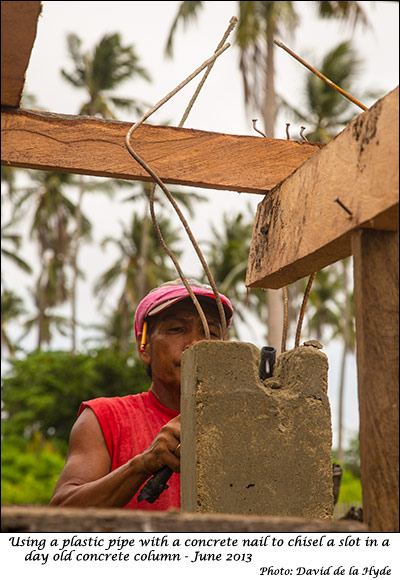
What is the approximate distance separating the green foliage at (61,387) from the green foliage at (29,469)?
0.40m

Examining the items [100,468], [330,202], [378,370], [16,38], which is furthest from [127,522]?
[100,468]

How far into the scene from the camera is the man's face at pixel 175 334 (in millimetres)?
3029

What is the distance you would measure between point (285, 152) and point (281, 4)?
52.6 feet

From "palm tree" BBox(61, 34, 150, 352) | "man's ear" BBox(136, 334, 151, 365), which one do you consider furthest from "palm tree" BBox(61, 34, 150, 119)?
"man's ear" BBox(136, 334, 151, 365)

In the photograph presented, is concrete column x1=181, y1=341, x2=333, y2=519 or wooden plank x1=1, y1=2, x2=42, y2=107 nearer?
wooden plank x1=1, y1=2, x2=42, y2=107

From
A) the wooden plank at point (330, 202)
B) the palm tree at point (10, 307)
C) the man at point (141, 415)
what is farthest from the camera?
the palm tree at point (10, 307)

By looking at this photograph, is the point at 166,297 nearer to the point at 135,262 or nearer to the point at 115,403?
the point at 115,403

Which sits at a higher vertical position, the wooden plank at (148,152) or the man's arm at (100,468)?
the wooden plank at (148,152)

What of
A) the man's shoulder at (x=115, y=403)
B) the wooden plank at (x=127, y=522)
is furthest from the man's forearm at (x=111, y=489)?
the wooden plank at (x=127, y=522)

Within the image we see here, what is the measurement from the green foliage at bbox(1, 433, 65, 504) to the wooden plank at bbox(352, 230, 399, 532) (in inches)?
640

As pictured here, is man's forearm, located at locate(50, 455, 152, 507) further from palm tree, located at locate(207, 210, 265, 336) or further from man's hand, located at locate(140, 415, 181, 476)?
palm tree, located at locate(207, 210, 265, 336)

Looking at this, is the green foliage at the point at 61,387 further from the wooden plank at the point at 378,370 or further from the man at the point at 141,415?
the wooden plank at the point at 378,370

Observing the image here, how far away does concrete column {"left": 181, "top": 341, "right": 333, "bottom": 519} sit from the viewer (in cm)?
202

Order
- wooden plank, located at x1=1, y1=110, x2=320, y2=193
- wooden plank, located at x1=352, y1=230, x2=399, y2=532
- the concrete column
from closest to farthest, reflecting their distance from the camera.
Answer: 1. wooden plank, located at x1=352, y1=230, x2=399, y2=532
2. the concrete column
3. wooden plank, located at x1=1, y1=110, x2=320, y2=193
